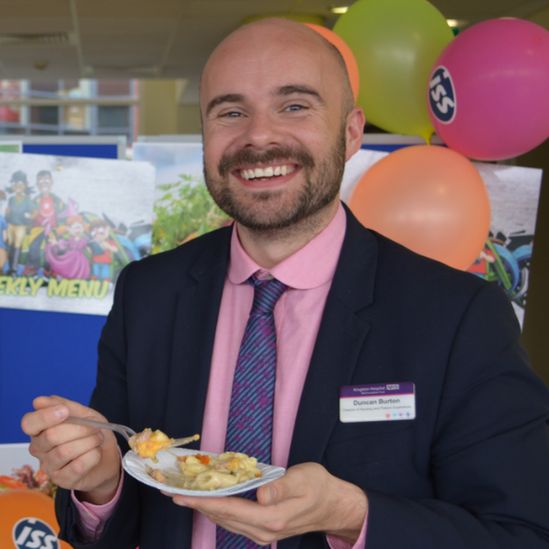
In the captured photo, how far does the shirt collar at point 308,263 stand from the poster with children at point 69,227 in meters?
1.19

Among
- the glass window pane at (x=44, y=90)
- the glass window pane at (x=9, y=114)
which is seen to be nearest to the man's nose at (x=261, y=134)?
the glass window pane at (x=44, y=90)

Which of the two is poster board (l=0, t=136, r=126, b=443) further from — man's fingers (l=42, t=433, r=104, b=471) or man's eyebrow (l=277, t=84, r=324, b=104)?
man's fingers (l=42, t=433, r=104, b=471)

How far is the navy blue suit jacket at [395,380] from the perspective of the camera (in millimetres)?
1188

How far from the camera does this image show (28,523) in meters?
2.47

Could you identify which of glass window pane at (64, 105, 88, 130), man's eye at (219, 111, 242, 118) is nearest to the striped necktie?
man's eye at (219, 111, 242, 118)

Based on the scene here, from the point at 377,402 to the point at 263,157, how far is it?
459 millimetres

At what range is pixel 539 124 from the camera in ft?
7.23

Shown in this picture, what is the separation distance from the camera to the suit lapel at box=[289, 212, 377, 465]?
49.4 inches

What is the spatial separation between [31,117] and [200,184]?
46.8 feet

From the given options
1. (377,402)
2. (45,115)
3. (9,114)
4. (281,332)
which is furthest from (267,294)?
(45,115)

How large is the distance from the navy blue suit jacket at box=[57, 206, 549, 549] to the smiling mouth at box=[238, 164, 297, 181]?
0.16 meters

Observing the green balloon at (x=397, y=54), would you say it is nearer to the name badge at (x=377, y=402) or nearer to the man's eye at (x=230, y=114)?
the man's eye at (x=230, y=114)

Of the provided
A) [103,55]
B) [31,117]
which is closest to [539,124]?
[103,55]

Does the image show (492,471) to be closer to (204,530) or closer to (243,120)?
(204,530)
